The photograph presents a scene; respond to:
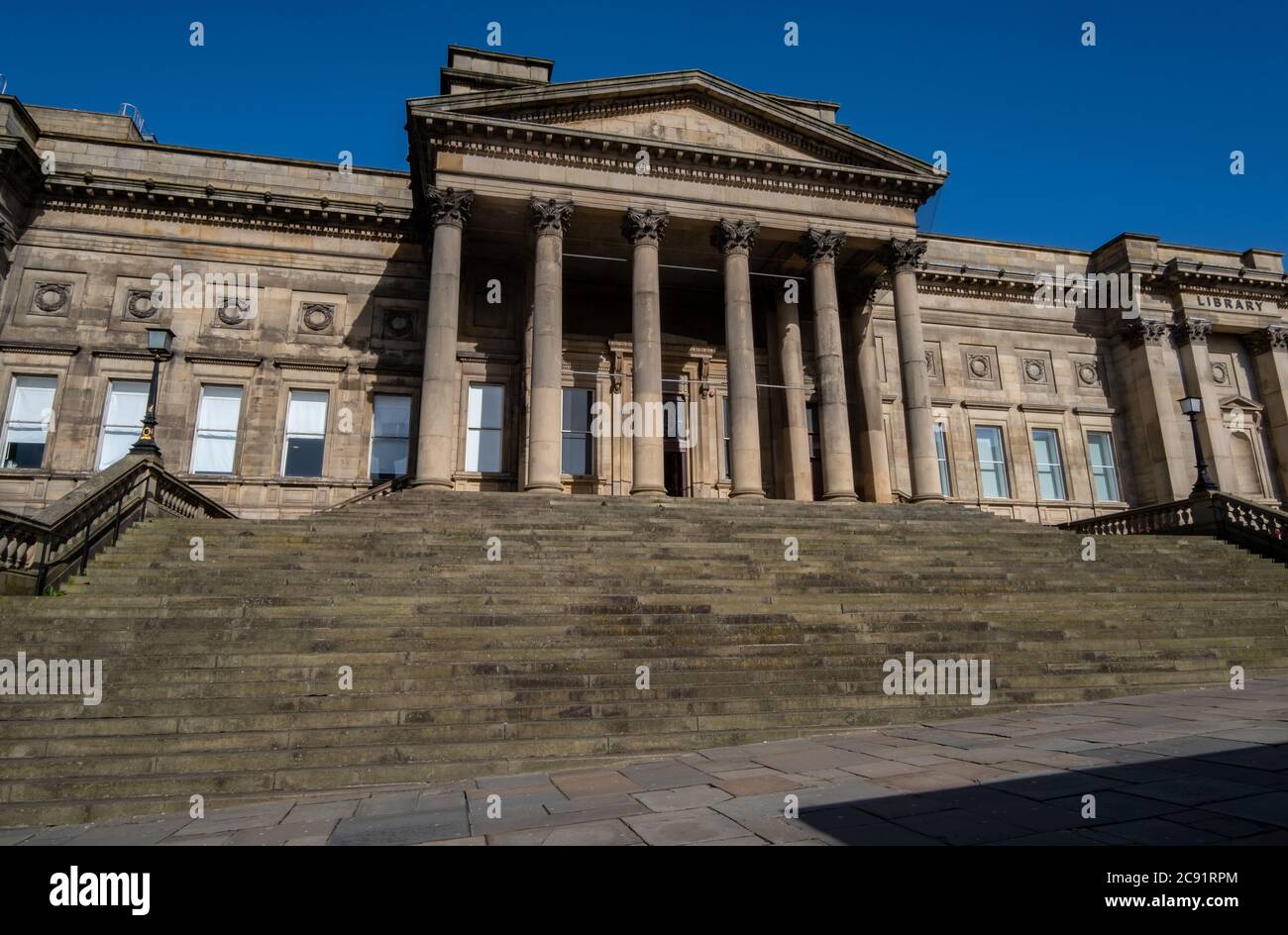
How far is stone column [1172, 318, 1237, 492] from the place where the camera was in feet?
85.5

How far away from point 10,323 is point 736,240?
20343mm

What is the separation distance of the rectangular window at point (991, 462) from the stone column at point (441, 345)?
61.9ft

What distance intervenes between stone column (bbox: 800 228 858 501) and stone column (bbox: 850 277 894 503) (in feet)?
4.10

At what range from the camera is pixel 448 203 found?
18.7 metres

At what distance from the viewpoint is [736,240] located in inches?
805

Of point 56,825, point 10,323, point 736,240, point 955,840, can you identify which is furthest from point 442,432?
point 955,840

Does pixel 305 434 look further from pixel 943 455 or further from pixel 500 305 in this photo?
pixel 943 455

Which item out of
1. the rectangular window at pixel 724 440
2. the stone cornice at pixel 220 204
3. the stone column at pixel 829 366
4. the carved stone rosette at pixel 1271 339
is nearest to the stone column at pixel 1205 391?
the carved stone rosette at pixel 1271 339

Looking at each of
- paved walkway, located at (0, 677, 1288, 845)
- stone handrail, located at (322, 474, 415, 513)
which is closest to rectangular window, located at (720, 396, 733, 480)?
stone handrail, located at (322, 474, 415, 513)

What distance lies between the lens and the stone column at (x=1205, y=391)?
26.1 m

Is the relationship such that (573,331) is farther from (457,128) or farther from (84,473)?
(84,473)

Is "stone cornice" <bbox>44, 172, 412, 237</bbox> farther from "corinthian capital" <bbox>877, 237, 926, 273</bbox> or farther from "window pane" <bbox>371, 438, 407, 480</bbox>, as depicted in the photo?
"corinthian capital" <bbox>877, 237, 926, 273</bbox>

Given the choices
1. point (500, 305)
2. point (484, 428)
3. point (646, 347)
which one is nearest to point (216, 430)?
point (484, 428)

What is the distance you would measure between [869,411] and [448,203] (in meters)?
13.6
